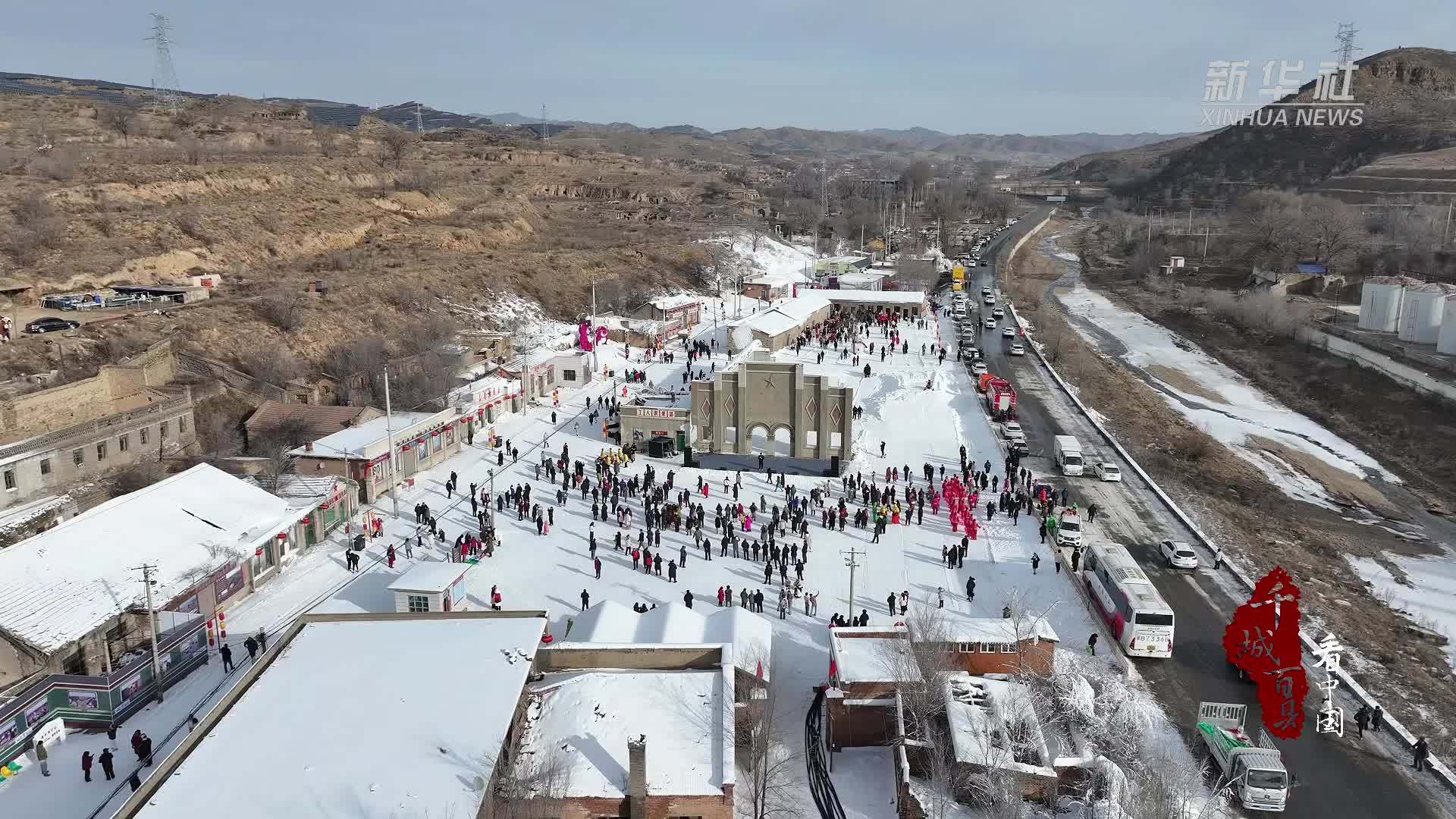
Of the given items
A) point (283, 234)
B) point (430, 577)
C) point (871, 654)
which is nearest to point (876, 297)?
point (283, 234)

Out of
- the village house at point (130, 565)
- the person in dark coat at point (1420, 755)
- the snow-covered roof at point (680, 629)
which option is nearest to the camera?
the person in dark coat at point (1420, 755)

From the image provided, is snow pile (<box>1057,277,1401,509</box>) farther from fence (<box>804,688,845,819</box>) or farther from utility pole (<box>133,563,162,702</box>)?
utility pole (<box>133,563,162,702</box>)

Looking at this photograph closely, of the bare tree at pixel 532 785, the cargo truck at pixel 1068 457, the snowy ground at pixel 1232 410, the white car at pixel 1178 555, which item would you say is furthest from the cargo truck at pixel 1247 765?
the snowy ground at pixel 1232 410

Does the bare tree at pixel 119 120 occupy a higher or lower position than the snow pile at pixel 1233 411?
higher

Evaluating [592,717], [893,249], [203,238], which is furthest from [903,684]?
[893,249]

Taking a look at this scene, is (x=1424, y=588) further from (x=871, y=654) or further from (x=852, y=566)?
(x=871, y=654)

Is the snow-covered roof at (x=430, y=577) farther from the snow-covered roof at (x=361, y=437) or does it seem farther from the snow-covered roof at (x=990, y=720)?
the snow-covered roof at (x=990, y=720)

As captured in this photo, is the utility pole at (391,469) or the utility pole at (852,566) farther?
the utility pole at (391,469)
